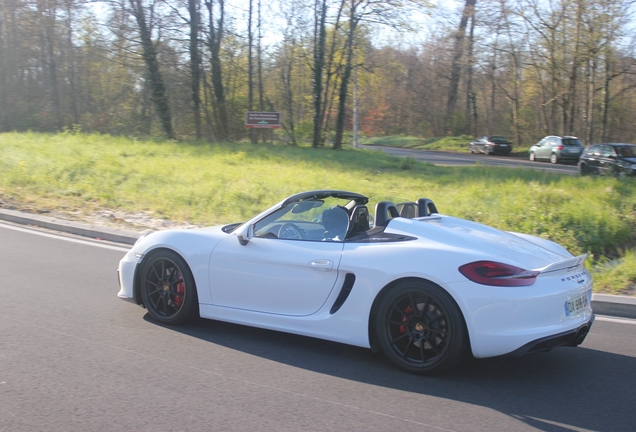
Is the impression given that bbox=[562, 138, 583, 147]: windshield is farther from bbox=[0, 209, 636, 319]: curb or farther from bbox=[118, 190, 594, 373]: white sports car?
bbox=[118, 190, 594, 373]: white sports car

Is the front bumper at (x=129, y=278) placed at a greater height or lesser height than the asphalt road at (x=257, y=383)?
greater

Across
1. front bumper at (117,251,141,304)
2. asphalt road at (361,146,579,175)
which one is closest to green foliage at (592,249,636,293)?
front bumper at (117,251,141,304)

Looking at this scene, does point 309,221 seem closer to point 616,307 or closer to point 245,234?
point 245,234

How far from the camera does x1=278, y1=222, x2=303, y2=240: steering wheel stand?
5092 mm

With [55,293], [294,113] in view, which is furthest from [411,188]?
[294,113]

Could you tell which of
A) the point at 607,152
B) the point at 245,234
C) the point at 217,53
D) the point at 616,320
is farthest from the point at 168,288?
the point at 217,53

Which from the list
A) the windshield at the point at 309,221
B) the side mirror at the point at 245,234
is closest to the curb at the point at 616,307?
the windshield at the point at 309,221

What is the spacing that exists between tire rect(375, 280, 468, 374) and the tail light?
0.76ft

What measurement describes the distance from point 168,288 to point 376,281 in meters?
2.01

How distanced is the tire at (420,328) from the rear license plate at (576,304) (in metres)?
0.75

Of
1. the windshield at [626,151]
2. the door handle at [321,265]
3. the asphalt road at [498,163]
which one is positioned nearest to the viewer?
the door handle at [321,265]

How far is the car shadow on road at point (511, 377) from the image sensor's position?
380 centimetres

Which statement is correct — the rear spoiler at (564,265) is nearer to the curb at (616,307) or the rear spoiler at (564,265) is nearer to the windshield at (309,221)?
the windshield at (309,221)

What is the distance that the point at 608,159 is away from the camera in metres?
21.7
